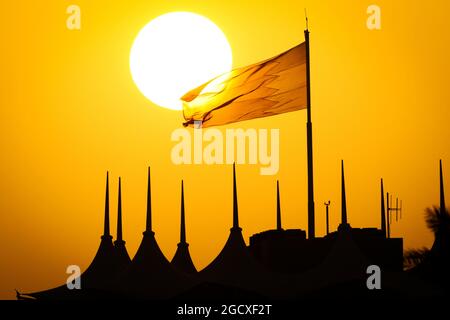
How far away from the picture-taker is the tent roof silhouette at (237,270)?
5397 cm

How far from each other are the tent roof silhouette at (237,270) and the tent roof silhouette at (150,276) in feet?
4.76

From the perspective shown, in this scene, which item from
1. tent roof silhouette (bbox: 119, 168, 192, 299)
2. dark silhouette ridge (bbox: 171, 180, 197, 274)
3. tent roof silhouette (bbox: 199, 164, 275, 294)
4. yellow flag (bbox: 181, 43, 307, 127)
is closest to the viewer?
tent roof silhouette (bbox: 199, 164, 275, 294)

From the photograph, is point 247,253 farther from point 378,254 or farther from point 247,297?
point 378,254

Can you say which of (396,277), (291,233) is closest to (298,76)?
(291,233)

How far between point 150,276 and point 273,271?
20.3 feet

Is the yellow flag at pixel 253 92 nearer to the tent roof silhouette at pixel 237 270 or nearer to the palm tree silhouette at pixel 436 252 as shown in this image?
the tent roof silhouette at pixel 237 270

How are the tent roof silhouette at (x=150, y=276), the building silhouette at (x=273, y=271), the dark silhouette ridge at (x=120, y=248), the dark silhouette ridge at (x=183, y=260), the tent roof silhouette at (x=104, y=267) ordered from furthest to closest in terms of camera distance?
the dark silhouette ridge at (x=183, y=260)
the dark silhouette ridge at (x=120, y=248)
the tent roof silhouette at (x=104, y=267)
the tent roof silhouette at (x=150, y=276)
the building silhouette at (x=273, y=271)

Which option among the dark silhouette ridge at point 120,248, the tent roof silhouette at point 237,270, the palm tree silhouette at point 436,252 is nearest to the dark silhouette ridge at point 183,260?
the dark silhouette ridge at point 120,248

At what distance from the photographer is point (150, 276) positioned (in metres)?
58.6

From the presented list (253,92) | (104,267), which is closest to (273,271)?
(253,92)

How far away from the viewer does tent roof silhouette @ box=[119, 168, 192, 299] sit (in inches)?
2229

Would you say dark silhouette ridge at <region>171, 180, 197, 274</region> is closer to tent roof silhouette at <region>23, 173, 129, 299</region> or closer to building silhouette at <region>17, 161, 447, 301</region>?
tent roof silhouette at <region>23, 173, 129, 299</region>

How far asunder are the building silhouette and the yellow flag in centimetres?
477

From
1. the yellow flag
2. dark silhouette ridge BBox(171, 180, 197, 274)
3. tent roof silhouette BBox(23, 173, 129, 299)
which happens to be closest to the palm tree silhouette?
the yellow flag
